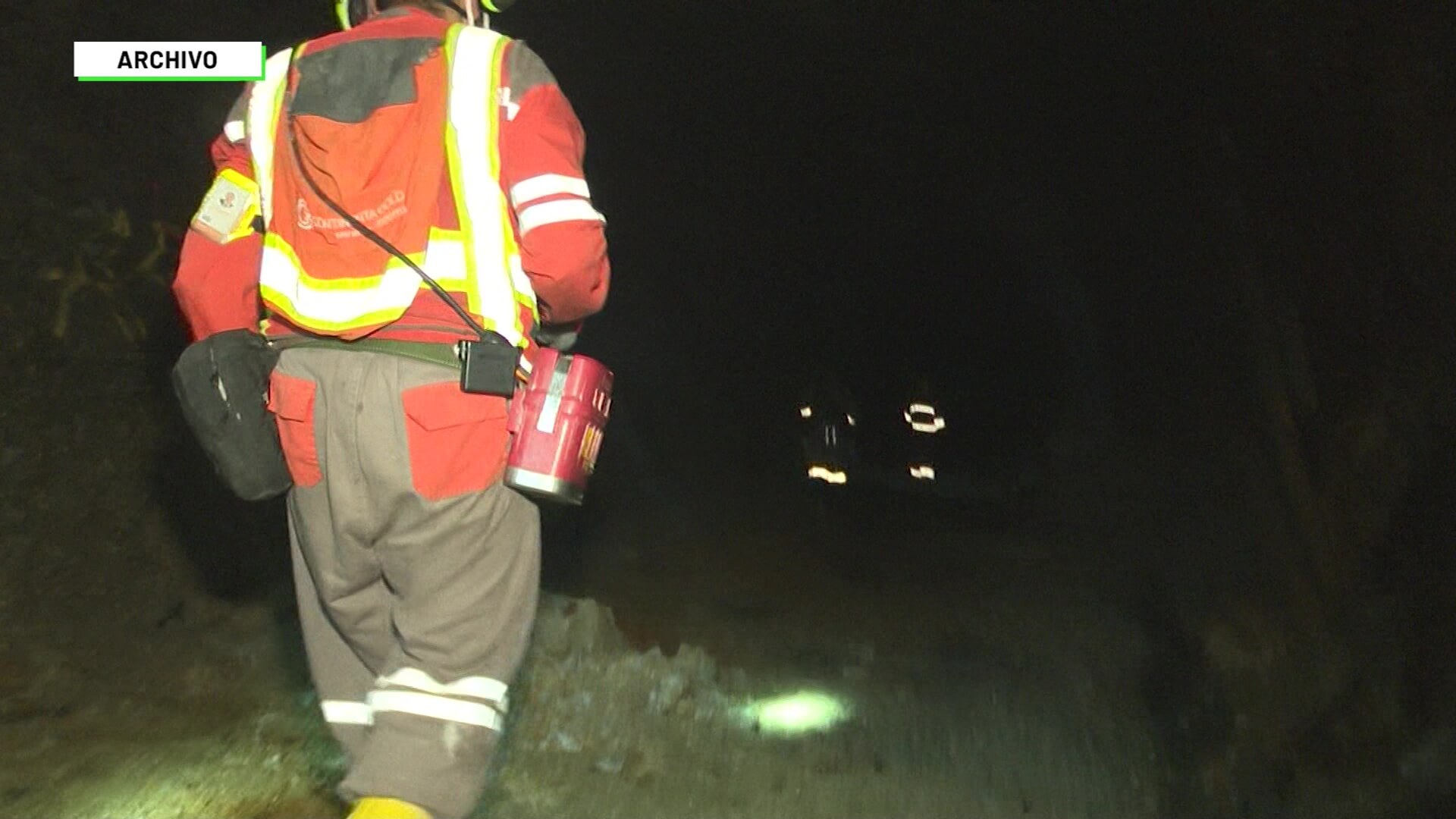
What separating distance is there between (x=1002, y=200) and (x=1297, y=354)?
5619 millimetres

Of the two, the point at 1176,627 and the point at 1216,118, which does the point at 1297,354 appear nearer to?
the point at 1216,118

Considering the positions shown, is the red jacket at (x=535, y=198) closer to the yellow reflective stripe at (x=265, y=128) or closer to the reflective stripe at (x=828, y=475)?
the yellow reflective stripe at (x=265, y=128)

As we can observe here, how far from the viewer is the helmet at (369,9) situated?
311 centimetres

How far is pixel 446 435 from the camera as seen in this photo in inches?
111

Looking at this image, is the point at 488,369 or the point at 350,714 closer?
the point at 488,369

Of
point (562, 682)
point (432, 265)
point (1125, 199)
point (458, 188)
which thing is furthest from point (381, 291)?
point (1125, 199)

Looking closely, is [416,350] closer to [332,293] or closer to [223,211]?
[332,293]

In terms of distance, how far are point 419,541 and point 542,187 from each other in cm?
85

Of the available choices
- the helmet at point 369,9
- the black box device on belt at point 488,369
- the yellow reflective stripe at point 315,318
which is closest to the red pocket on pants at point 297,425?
the yellow reflective stripe at point 315,318

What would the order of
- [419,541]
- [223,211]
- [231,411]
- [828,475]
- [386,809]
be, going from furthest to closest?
[828,475] → [223,211] → [231,411] → [419,541] → [386,809]

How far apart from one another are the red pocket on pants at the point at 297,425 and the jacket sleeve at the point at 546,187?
0.61 meters

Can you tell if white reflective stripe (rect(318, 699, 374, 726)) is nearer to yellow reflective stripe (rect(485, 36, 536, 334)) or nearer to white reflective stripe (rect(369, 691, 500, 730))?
white reflective stripe (rect(369, 691, 500, 730))

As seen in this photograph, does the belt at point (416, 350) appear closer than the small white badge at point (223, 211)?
Yes

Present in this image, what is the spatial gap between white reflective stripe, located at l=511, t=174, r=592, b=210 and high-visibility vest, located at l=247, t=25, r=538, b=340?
0.16 feet
